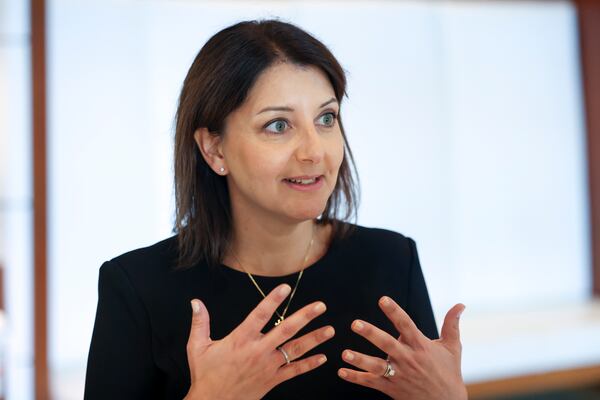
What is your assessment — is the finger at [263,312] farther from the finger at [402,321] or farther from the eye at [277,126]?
the eye at [277,126]

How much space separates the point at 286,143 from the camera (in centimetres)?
128

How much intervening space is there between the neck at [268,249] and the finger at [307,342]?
30 centimetres

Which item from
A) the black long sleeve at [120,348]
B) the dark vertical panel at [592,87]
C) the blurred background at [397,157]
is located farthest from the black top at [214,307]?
the dark vertical panel at [592,87]

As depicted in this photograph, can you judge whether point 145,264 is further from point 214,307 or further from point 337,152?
point 337,152

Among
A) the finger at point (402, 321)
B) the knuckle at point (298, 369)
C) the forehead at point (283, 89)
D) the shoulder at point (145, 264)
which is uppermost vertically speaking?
the forehead at point (283, 89)

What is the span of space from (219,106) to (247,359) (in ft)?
1.55

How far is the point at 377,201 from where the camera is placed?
4.10m

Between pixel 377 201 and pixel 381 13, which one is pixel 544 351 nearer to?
pixel 377 201

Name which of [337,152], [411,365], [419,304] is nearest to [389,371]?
[411,365]

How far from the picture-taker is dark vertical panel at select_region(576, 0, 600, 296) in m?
4.53

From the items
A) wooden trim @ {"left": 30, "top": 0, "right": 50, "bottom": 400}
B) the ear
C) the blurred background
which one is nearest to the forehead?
the ear

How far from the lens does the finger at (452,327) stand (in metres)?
1.22

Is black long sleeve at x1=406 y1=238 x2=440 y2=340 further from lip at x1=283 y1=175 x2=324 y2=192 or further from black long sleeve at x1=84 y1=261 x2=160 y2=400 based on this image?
black long sleeve at x1=84 y1=261 x2=160 y2=400

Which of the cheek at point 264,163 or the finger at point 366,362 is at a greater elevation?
the cheek at point 264,163
